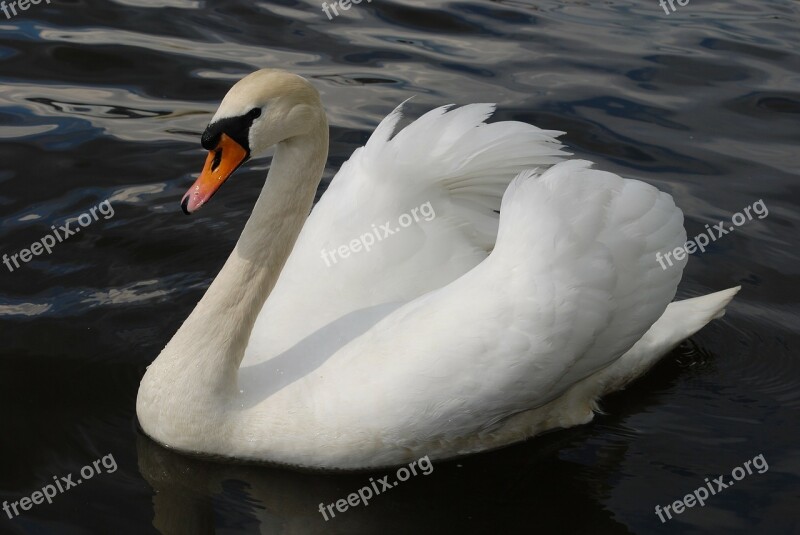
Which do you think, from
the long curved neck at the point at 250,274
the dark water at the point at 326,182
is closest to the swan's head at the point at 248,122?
the long curved neck at the point at 250,274

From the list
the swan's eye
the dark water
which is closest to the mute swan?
the swan's eye

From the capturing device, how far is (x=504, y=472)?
616 cm

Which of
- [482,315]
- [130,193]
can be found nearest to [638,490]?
[482,315]

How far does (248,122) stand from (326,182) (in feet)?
12.3

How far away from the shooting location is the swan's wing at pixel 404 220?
6.44 meters

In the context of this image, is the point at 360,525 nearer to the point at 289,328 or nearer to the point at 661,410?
the point at 289,328

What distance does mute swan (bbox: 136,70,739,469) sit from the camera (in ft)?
18.5

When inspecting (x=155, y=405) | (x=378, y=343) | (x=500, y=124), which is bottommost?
(x=155, y=405)

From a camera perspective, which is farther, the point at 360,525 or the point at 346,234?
the point at 346,234

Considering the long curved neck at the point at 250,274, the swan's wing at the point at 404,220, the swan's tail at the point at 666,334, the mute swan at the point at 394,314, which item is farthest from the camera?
the swan's tail at the point at 666,334

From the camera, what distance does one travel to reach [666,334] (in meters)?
6.78

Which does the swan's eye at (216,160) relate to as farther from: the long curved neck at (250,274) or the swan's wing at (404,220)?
the swan's wing at (404,220)

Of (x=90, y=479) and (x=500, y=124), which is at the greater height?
(x=500, y=124)

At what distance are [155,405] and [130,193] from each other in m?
3.03
